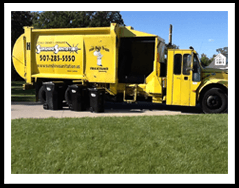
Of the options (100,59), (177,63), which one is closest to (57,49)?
(100,59)

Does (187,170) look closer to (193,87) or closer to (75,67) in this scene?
(193,87)

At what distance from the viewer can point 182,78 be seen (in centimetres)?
1071

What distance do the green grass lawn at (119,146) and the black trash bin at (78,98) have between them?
3179 mm

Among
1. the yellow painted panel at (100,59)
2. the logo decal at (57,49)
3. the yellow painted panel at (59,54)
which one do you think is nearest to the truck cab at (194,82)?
the yellow painted panel at (100,59)

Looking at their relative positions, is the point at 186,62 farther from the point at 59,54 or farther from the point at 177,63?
the point at 59,54

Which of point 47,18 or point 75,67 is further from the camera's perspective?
point 47,18

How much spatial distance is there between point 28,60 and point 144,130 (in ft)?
25.3

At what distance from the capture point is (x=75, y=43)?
11.8m

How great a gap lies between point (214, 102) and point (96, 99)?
177 inches

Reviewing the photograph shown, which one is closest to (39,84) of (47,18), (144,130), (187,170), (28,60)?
(28,60)

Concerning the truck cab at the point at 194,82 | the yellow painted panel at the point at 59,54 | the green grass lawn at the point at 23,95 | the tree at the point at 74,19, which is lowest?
the green grass lawn at the point at 23,95

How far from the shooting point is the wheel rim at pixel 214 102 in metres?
10.5

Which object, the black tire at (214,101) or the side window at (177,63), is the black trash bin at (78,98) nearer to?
the side window at (177,63)

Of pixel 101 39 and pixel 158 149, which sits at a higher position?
pixel 101 39
